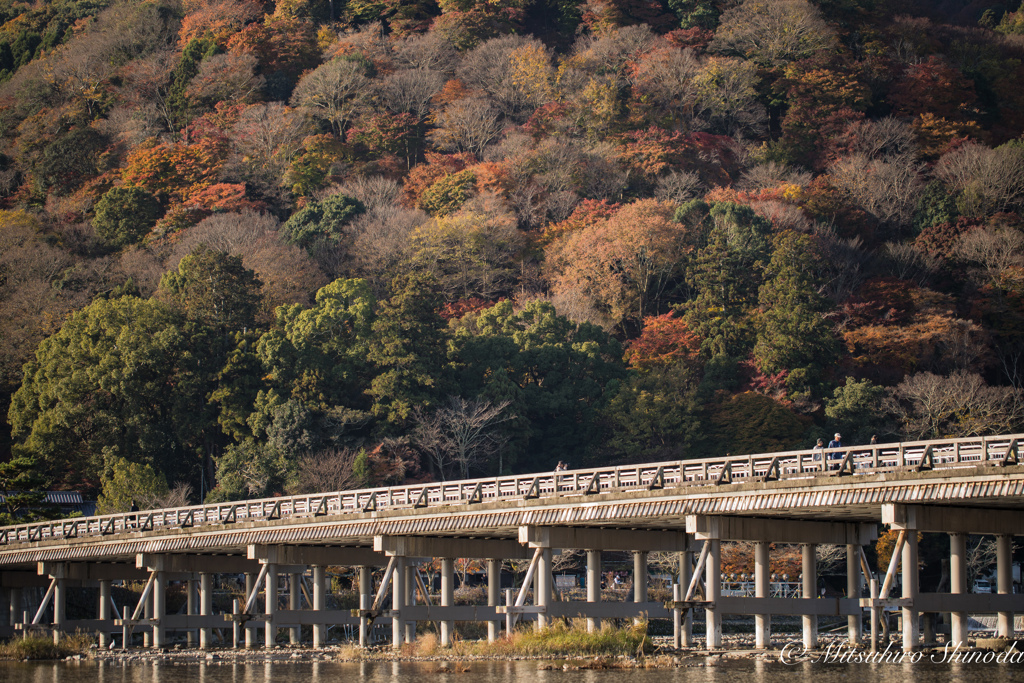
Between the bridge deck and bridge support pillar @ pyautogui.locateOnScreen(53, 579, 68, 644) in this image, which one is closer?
the bridge deck

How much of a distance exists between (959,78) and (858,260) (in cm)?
2870

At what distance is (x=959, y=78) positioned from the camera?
116m

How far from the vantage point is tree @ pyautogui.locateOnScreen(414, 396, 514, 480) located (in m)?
79.6

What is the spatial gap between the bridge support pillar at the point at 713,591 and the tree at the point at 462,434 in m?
41.6

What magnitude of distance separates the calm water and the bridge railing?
5.06m

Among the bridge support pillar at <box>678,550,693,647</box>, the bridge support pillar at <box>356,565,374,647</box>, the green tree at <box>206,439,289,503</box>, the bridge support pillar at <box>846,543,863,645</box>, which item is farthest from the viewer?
the green tree at <box>206,439,289,503</box>

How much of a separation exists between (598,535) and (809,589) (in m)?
6.91

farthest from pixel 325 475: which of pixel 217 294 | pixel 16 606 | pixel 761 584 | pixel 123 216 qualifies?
pixel 761 584

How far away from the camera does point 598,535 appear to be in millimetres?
43281

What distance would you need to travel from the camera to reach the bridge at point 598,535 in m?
35.2

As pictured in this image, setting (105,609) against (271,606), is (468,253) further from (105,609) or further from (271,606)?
(271,606)

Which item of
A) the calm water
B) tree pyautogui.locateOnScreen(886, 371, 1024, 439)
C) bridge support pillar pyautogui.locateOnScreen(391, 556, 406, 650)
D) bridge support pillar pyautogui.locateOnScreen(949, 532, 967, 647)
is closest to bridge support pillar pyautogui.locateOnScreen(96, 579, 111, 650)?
the calm water

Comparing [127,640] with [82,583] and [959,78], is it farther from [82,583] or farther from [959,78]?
[959,78]

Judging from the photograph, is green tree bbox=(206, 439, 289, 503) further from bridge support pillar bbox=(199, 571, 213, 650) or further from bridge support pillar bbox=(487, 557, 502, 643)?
bridge support pillar bbox=(487, 557, 502, 643)
